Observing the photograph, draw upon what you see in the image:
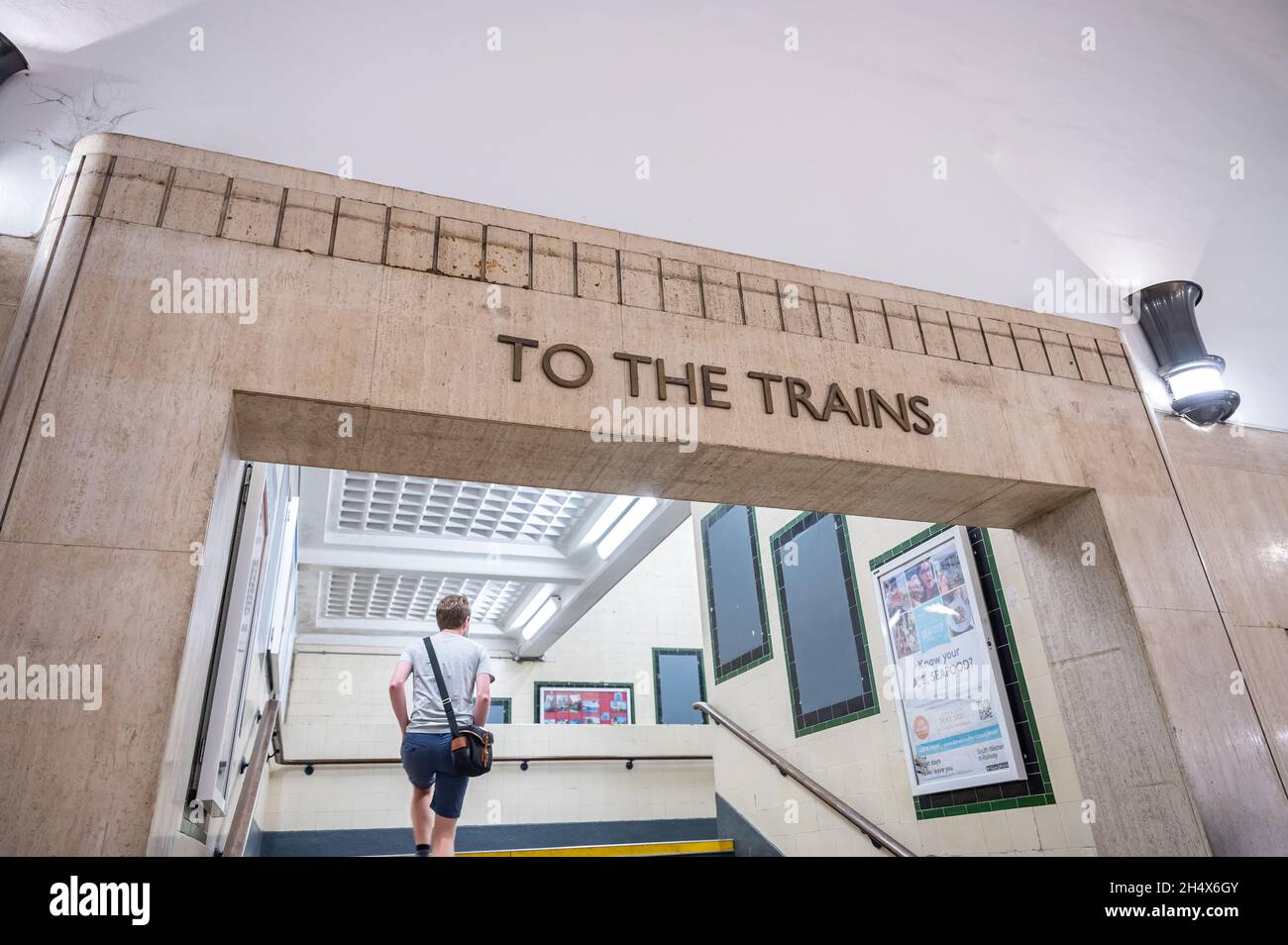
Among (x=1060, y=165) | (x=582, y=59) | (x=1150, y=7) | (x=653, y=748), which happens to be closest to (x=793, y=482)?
(x=582, y=59)

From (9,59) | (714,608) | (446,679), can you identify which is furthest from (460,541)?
(9,59)

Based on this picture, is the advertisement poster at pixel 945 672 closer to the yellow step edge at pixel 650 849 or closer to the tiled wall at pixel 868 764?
the tiled wall at pixel 868 764

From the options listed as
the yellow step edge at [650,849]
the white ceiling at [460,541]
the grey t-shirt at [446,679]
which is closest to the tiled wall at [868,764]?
the yellow step edge at [650,849]

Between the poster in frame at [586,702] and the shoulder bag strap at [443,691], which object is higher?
the poster in frame at [586,702]

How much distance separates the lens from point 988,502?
288cm

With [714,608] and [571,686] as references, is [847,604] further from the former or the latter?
[571,686]

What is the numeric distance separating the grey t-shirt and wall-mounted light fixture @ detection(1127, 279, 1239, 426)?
308 centimetres

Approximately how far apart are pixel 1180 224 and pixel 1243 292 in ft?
1.36

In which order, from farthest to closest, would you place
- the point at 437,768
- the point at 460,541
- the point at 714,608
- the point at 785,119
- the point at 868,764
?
1. the point at 460,541
2. the point at 714,608
3. the point at 868,764
4. the point at 437,768
5. the point at 785,119

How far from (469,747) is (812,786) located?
99.8 inches

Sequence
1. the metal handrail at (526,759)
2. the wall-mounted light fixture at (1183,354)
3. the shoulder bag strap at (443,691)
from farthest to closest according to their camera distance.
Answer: the metal handrail at (526,759) → the shoulder bag strap at (443,691) → the wall-mounted light fixture at (1183,354)

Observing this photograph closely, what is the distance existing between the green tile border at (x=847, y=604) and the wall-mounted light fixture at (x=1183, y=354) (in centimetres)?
175

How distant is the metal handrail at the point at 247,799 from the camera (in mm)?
3463

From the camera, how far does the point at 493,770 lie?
752 cm
